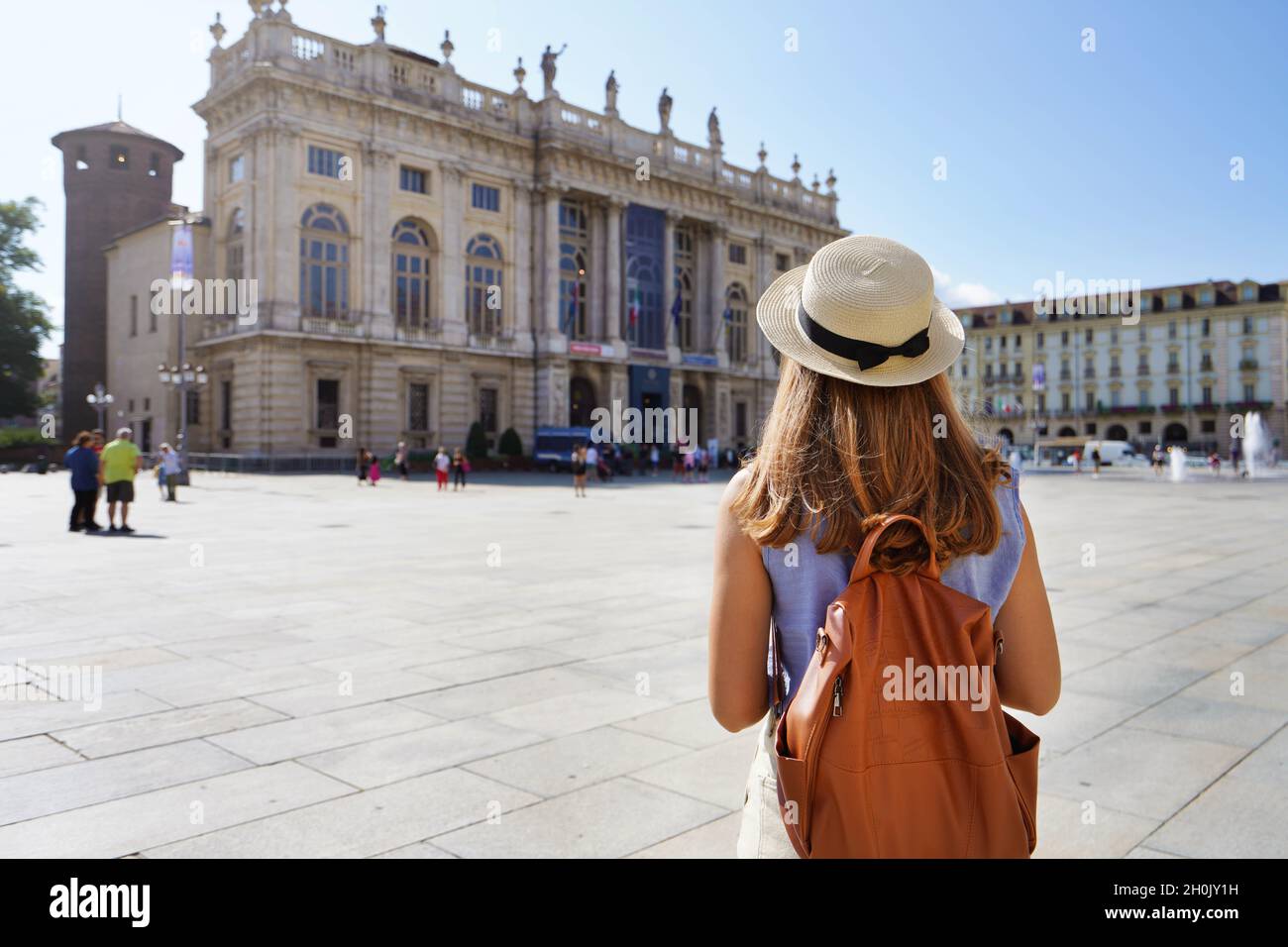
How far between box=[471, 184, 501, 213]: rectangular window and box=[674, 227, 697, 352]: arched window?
44.6 feet

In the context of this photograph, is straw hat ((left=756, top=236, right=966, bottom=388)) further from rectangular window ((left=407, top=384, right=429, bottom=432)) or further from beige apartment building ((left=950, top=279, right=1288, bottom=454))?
beige apartment building ((left=950, top=279, right=1288, bottom=454))

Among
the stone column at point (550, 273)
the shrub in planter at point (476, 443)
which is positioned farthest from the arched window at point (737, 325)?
the shrub in planter at point (476, 443)

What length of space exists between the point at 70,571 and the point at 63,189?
5717 centimetres

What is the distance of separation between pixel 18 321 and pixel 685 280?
3769 centimetres

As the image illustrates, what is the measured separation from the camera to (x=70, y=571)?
11398 millimetres

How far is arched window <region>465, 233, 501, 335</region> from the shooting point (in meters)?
48.3

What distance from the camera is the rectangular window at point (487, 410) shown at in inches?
1935

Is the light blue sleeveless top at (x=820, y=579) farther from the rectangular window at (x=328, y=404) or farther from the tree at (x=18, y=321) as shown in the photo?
the tree at (x=18, y=321)

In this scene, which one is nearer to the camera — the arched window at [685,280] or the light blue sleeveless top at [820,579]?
the light blue sleeveless top at [820,579]

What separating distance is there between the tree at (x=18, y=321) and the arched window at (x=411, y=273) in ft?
78.5

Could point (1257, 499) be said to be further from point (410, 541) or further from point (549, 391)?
point (549, 391)

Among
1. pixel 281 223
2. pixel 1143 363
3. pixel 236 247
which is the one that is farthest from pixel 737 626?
pixel 1143 363

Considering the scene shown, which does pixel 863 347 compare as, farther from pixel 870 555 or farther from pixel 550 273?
pixel 550 273

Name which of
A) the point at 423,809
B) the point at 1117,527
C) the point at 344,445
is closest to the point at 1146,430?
the point at 344,445
